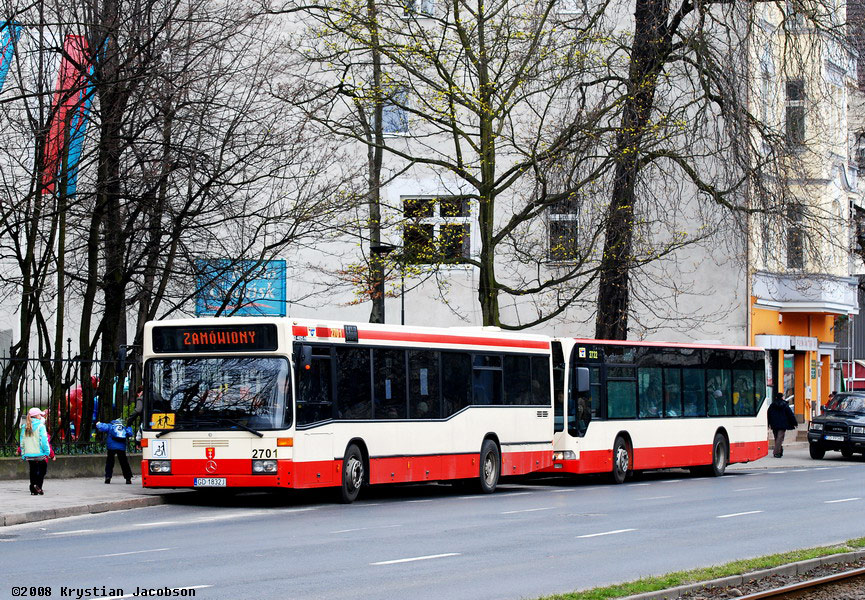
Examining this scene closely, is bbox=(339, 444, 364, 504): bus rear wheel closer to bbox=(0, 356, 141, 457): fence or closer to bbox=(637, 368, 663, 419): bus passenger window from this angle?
bbox=(0, 356, 141, 457): fence

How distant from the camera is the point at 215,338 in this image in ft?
69.7

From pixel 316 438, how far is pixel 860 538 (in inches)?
331

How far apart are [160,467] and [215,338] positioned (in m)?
2.06

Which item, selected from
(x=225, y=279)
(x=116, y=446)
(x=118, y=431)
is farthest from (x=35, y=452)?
(x=225, y=279)

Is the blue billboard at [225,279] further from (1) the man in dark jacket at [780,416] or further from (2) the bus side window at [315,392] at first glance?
(1) the man in dark jacket at [780,416]

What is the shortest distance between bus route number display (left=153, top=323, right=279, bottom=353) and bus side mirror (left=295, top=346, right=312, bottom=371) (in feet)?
1.20

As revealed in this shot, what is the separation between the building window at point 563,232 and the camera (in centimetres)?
3140

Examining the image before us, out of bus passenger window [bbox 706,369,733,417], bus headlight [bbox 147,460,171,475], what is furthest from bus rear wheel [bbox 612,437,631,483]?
bus headlight [bbox 147,460,171,475]

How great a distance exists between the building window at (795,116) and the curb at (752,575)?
55.6 feet

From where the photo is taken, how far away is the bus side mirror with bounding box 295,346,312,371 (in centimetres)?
2102

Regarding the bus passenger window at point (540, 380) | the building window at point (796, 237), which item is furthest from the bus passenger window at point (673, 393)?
the bus passenger window at point (540, 380)

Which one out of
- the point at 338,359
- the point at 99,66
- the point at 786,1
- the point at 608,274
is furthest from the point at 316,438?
the point at 786,1

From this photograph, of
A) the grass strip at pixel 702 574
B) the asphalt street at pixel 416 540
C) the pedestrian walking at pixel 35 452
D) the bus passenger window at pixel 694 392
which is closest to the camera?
the grass strip at pixel 702 574

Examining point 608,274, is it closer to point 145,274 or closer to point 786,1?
point 786,1
